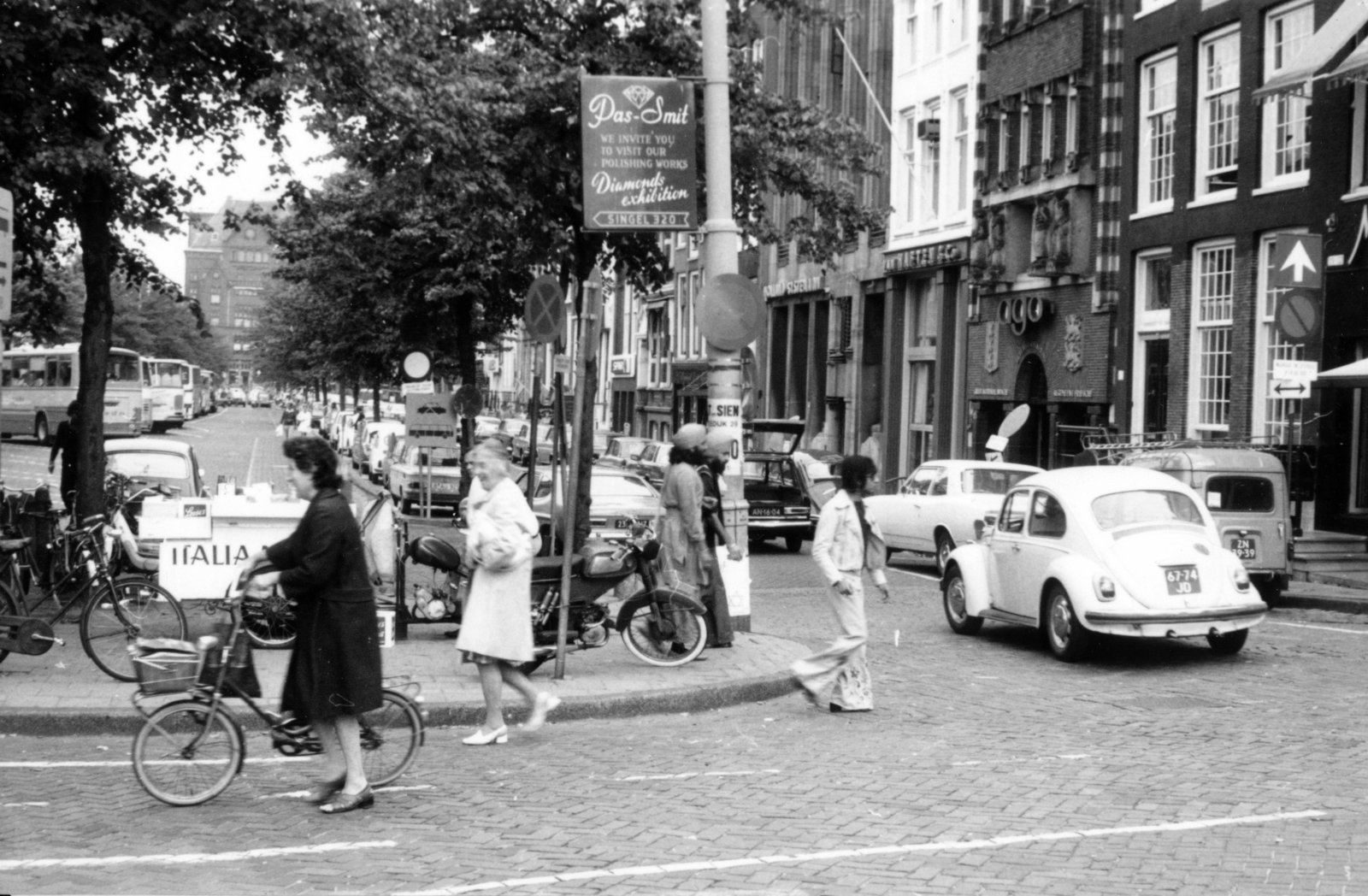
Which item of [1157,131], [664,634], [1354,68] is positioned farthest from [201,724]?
[1157,131]

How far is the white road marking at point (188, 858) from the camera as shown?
22.7 feet

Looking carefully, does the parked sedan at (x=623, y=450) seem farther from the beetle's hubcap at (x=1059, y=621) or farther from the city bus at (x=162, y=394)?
the city bus at (x=162, y=394)

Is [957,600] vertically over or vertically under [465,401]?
under

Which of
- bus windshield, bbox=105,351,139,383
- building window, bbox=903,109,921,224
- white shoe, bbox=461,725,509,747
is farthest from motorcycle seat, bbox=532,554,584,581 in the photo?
bus windshield, bbox=105,351,139,383

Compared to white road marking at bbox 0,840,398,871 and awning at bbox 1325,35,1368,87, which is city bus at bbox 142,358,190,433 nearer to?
awning at bbox 1325,35,1368,87

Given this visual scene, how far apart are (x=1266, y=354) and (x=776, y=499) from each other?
7.92 meters

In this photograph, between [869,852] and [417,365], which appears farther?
[417,365]

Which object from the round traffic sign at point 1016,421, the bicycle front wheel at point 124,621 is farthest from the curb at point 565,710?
the round traffic sign at point 1016,421

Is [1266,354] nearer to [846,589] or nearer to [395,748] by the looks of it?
[846,589]

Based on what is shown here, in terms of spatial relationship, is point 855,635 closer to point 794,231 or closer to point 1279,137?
point 794,231

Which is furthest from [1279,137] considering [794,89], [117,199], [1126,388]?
[794,89]

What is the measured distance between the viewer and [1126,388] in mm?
31984

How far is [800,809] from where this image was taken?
8266 mm

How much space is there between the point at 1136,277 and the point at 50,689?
24.5 metres
